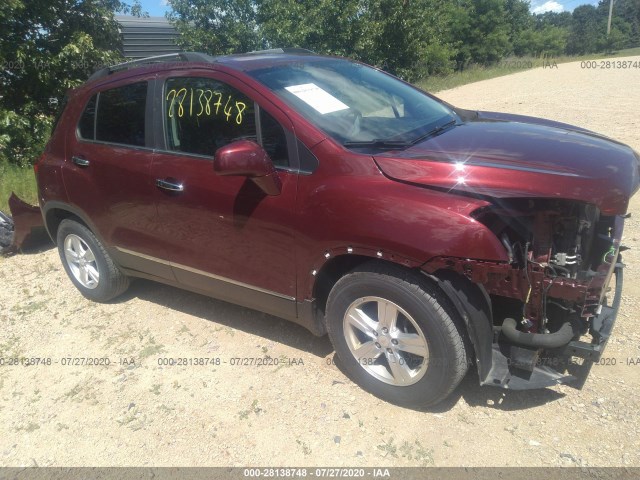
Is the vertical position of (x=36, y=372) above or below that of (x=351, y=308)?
below

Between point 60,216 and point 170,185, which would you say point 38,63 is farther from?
point 170,185

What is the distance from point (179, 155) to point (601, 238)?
2.52m

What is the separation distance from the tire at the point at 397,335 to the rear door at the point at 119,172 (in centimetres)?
148

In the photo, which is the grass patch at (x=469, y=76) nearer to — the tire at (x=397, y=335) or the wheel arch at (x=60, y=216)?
the wheel arch at (x=60, y=216)

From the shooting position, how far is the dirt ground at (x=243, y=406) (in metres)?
2.54

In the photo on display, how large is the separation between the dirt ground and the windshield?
1.49 m

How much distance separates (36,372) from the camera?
137 inches

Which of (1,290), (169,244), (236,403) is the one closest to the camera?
(236,403)

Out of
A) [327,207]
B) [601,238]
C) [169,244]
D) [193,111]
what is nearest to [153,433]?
[169,244]

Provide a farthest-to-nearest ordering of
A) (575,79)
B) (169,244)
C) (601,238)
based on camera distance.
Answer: (575,79)
(169,244)
(601,238)

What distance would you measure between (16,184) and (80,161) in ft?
13.6

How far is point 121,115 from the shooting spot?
359 centimetres

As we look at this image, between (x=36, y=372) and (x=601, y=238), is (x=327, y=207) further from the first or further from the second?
(x=36, y=372)

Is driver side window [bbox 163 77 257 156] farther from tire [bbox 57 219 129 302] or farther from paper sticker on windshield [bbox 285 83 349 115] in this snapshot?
tire [bbox 57 219 129 302]
